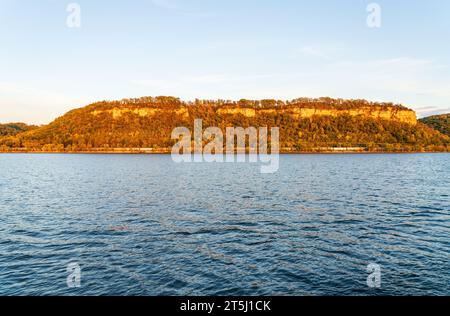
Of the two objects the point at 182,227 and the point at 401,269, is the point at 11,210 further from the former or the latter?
the point at 401,269

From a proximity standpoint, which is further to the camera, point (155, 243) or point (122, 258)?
point (155, 243)

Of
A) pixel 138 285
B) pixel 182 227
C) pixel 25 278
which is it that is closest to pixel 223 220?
pixel 182 227

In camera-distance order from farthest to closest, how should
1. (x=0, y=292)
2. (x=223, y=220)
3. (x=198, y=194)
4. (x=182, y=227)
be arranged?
(x=198, y=194) → (x=223, y=220) → (x=182, y=227) → (x=0, y=292)

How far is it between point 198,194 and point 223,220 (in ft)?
55.5
